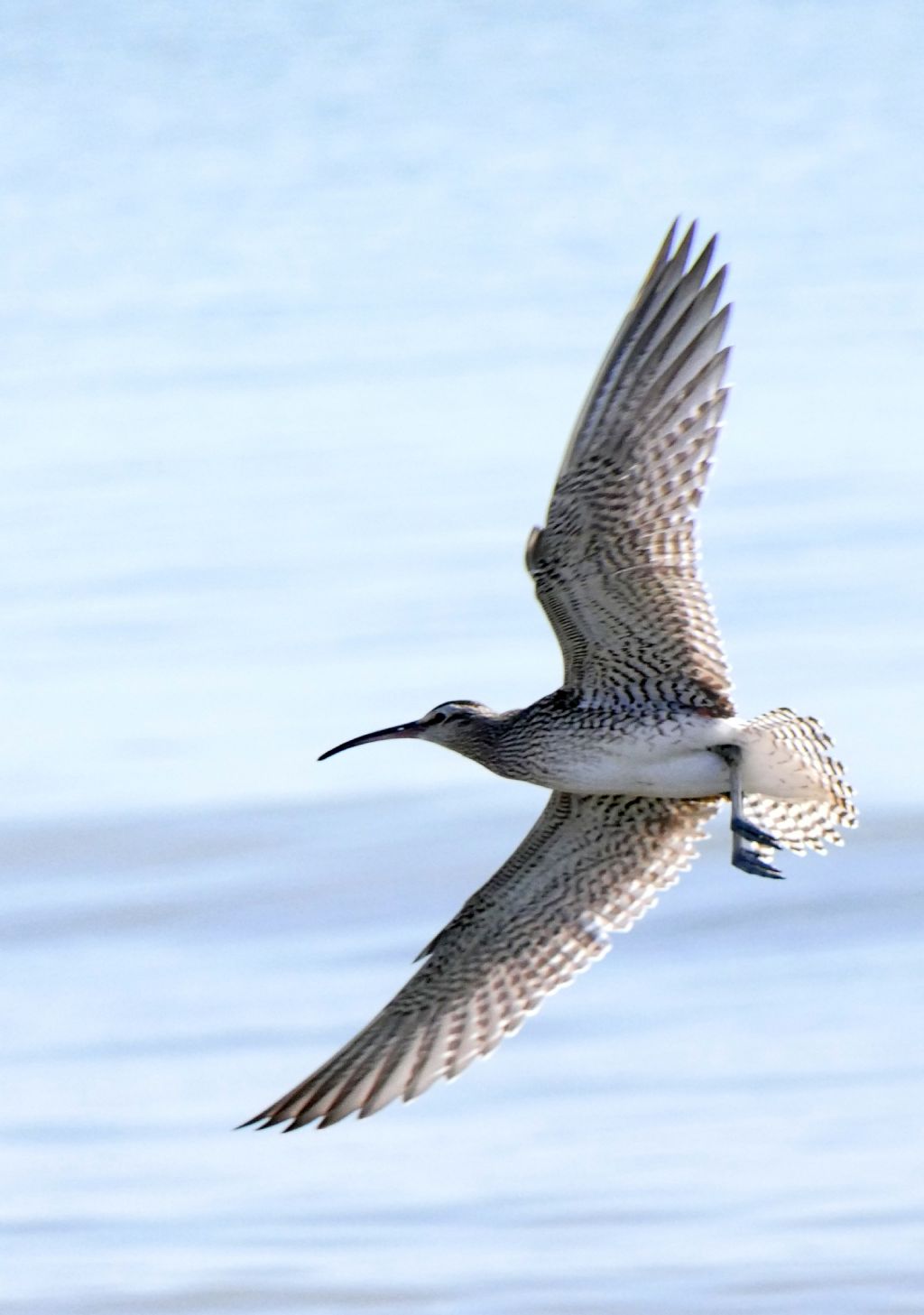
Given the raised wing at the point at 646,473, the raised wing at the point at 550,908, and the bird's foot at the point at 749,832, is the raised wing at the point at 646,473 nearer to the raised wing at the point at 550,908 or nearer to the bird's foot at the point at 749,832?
the bird's foot at the point at 749,832

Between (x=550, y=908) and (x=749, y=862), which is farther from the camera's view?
(x=550, y=908)

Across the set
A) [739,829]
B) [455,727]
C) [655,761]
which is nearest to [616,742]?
[655,761]

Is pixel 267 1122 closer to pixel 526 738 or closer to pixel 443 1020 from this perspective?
pixel 443 1020

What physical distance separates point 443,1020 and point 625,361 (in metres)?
1.93

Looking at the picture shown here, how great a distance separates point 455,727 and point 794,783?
3.35 feet

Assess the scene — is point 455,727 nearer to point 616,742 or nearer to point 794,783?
point 616,742

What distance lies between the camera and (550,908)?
7.65 meters

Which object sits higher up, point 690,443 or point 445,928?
point 690,443

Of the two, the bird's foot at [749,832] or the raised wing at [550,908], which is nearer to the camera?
the bird's foot at [749,832]

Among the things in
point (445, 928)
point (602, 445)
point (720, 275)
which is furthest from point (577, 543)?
point (445, 928)

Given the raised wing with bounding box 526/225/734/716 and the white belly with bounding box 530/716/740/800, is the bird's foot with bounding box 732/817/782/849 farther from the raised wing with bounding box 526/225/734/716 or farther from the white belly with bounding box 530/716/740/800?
the raised wing with bounding box 526/225/734/716

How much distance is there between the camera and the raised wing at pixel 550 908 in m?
7.55

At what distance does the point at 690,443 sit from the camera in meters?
6.98

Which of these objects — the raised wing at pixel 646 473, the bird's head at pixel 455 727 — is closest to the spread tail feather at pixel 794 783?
the raised wing at pixel 646 473
